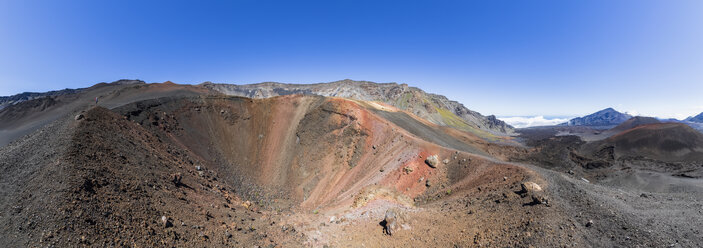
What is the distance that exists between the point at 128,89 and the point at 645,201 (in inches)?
2832

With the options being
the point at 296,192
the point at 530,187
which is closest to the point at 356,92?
the point at 296,192

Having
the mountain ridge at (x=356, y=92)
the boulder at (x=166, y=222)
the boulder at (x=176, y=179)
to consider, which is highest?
the mountain ridge at (x=356, y=92)

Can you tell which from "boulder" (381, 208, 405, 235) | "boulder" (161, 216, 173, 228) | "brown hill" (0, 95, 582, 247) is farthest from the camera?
"boulder" (381, 208, 405, 235)

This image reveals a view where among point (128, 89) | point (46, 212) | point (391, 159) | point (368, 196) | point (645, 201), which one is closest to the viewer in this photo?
point (46, 212)

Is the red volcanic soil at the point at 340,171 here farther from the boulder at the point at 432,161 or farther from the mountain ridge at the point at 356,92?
the mountain ridge at the point at 356,92

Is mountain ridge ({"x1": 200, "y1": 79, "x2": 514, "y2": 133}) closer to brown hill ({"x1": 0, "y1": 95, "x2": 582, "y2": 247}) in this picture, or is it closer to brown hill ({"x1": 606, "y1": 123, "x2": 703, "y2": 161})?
brown hill ({"x1": 606, "y1": 123, "x2": 703, "y2": 161})

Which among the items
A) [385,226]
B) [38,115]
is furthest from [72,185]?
[38,115]

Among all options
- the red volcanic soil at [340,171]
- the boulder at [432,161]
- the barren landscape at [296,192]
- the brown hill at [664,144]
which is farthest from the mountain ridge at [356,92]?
the boulder at [432,161]

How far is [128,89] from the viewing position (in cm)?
4666

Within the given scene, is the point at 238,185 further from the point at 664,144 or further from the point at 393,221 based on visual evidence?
the point at 664,144

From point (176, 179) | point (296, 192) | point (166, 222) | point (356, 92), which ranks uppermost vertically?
point (356, 92)

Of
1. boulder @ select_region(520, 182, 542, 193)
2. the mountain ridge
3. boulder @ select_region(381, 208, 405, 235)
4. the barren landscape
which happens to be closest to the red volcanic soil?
the barren landscape

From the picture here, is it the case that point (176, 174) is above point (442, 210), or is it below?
above

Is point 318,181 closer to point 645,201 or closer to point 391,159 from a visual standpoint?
point 391,159
